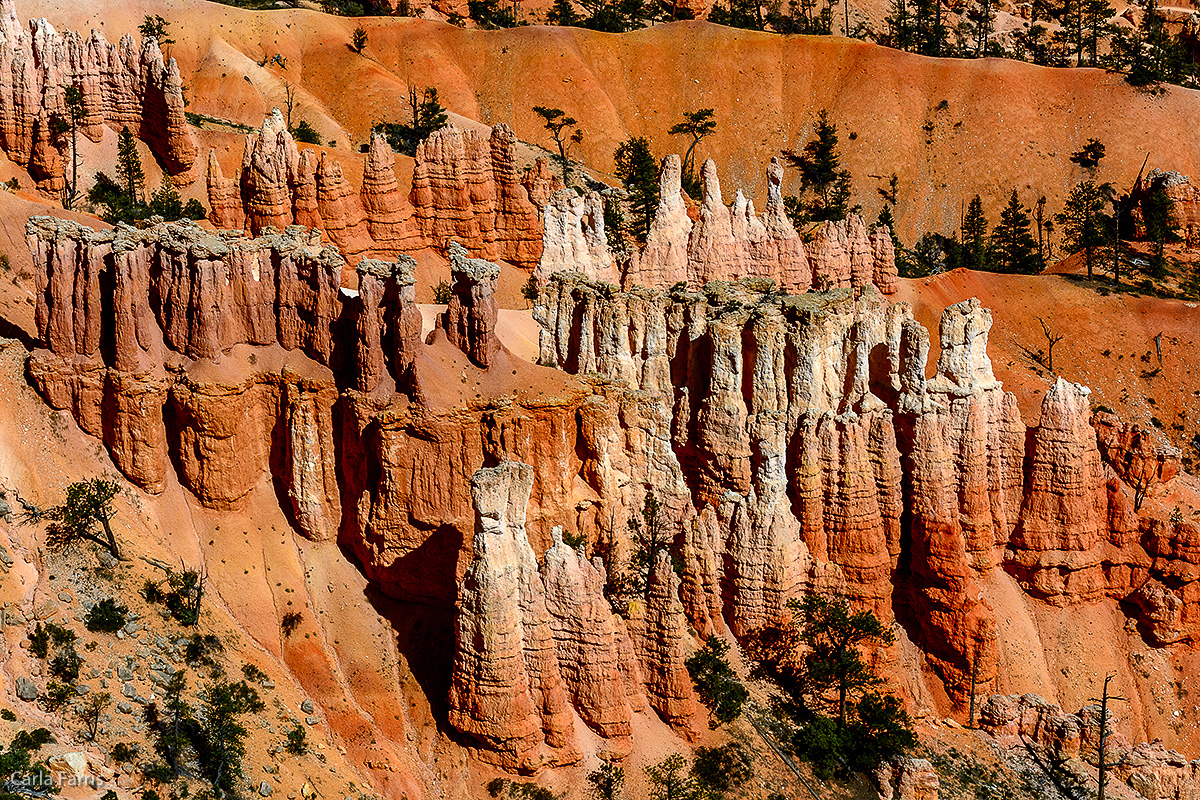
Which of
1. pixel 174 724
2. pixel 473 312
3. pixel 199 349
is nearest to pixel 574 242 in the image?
pixel 473 312

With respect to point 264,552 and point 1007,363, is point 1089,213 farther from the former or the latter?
point 264,552

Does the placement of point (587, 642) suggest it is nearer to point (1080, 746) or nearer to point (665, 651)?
point (665, 651)

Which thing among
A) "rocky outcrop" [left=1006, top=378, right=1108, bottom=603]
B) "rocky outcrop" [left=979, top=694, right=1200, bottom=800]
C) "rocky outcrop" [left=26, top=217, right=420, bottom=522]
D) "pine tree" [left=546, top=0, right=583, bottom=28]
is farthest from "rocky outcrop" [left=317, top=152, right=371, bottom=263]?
"pine tree" [left=546, top=0, right=583, bottom=28]

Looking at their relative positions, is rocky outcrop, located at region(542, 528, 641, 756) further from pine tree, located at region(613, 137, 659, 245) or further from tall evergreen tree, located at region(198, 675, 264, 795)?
pine tree, located at region(613, 137, 659, 245)

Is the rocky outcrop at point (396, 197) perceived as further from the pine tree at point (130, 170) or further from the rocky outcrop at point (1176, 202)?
the rocky outcrop at point (1176, 202)

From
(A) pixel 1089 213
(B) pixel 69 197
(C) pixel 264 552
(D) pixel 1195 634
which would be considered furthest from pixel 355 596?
(A) pixel 1089 213
